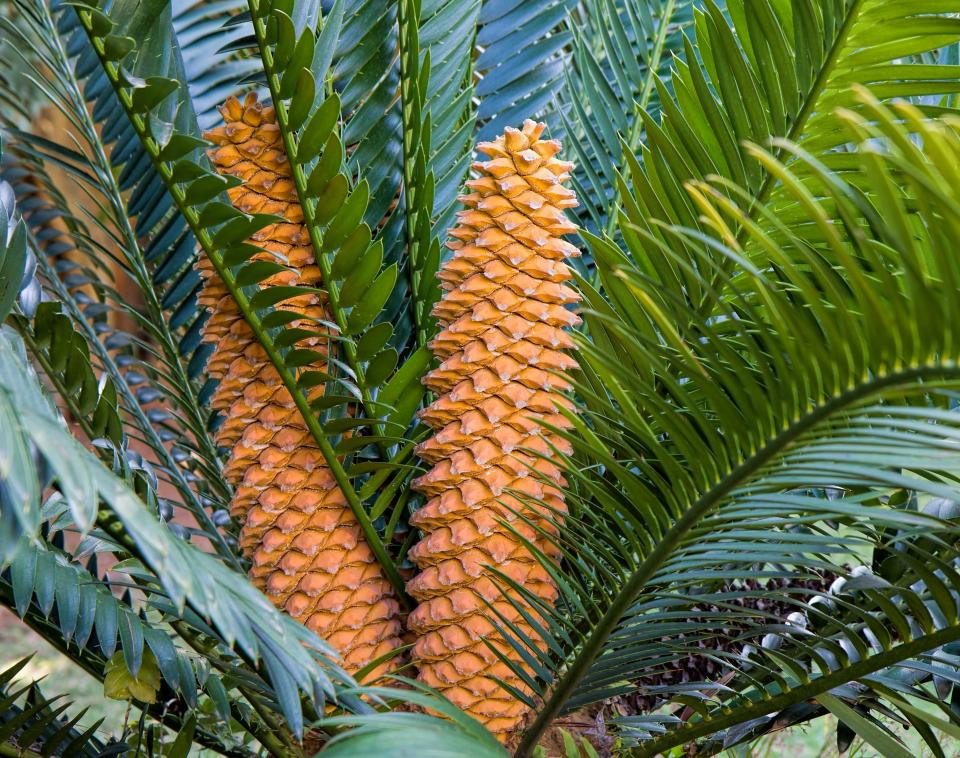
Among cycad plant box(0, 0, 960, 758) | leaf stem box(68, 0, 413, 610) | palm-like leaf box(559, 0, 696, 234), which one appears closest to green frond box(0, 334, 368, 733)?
cycad plant box(0, 0, 960, 758)

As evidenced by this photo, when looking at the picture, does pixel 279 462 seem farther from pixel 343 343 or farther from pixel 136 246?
pixel 136 246

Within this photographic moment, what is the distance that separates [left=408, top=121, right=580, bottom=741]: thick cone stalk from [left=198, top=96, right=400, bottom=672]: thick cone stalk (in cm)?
7

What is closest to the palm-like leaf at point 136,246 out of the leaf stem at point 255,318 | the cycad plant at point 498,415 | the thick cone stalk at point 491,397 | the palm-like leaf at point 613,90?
the cycad plant at point 498,415

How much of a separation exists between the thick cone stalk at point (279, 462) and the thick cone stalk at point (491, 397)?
7 centimetres

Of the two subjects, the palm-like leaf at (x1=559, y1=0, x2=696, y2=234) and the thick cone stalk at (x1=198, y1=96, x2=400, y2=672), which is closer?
the thick cone stalk at (x1=198, y1=96, x2=400, y2=672)

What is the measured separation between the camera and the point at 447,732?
509mm

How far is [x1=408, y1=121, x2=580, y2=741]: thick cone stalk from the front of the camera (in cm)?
76

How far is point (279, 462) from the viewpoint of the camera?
81 centimetres

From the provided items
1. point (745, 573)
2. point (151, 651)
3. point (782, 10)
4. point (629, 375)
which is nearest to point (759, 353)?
point (629, 375)

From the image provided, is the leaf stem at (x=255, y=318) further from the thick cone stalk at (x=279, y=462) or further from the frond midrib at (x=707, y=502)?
the frond midrib at (x=707, y=502)

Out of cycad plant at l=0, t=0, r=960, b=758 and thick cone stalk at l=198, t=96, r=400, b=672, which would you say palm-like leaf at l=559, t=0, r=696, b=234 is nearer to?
cycad plant at l=0, t=0, r=960, b=758

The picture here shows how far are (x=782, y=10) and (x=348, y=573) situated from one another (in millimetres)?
610

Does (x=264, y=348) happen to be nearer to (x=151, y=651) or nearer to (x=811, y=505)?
(x=151, y=651)

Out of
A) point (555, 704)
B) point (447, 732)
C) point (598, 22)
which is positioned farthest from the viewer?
point (598, 22)
